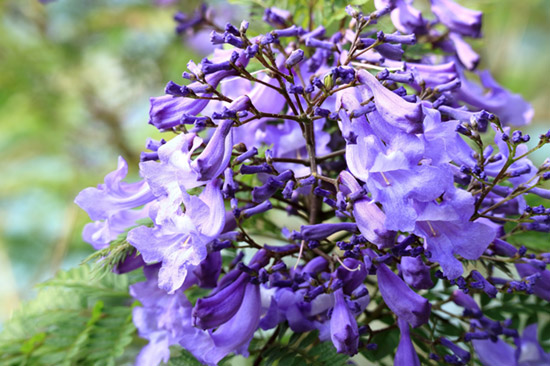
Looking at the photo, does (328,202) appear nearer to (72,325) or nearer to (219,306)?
(219,306)

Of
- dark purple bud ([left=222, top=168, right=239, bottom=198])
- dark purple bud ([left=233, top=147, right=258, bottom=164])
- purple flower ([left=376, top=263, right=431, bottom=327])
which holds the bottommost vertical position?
purple flower ([left=376, top=263, right=431, bottom=327])

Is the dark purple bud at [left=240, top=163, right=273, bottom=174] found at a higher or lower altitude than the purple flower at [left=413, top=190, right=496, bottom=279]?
higher

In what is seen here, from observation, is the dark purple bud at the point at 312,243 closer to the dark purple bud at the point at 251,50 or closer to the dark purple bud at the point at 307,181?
the dark purple bud at the point at 307,181

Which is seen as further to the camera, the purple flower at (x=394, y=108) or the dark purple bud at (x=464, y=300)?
the dark purple bud at (x=464, y=300)

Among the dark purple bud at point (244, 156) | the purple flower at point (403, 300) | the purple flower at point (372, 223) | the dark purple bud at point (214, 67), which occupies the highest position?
the dark purple bud at point (214, 67)

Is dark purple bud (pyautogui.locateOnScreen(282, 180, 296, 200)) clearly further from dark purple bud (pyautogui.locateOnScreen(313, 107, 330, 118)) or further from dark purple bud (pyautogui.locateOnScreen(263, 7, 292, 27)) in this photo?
dark purple bud (pyautogui.locateOnScreen(263, 7, 292, 27))

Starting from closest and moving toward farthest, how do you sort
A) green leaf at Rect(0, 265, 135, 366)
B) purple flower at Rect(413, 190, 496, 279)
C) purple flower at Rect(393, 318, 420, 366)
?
purple flower at Rect(413, 190, 496, 279) < purple flower at Rect(393, 318, 420, 366) < green leaf at Rect(0, 265, 135, 366)

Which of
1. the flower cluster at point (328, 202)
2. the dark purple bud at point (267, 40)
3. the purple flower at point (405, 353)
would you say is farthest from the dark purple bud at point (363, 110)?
the purple flower at point (405, 353)

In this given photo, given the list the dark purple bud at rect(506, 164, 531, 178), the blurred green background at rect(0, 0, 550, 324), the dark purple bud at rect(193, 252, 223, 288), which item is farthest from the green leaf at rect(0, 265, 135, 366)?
the blurred green background at rect(0, 0, 550, 324)
